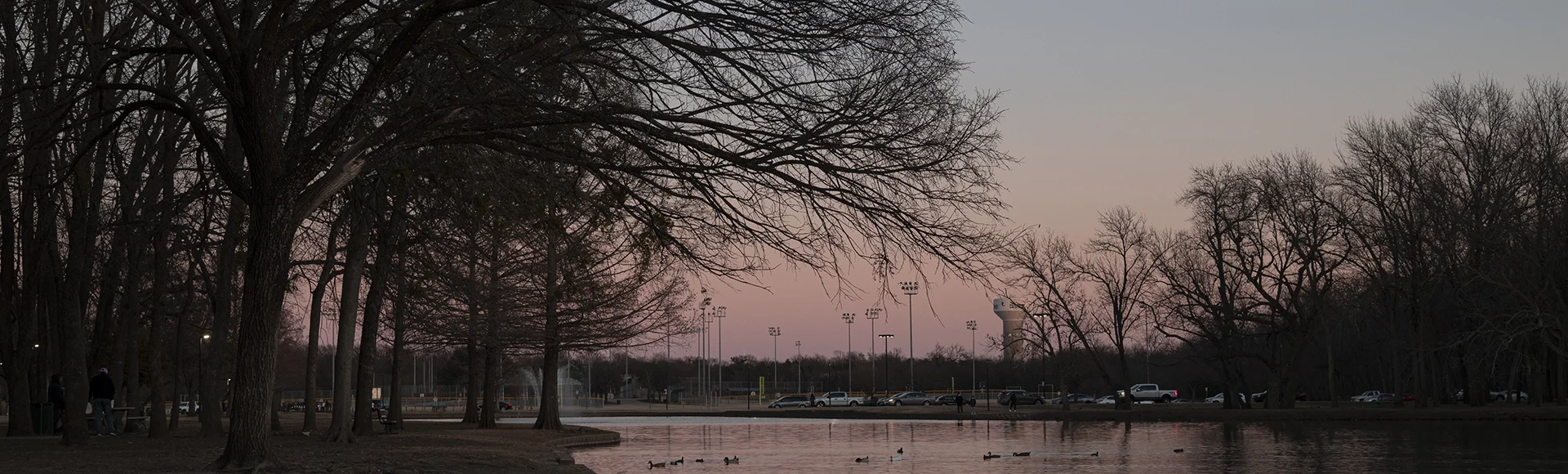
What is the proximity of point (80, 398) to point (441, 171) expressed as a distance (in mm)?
11479

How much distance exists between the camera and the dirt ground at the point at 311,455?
1747cm

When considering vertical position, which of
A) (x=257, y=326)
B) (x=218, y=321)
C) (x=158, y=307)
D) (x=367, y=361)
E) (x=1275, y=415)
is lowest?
(x=1275, y=415)

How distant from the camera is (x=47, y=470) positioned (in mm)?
16625

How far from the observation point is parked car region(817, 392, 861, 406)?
107 meters

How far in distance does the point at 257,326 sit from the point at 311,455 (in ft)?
21.9

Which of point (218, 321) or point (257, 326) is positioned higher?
point (218, 321)

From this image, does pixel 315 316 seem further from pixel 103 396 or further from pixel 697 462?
pixel 697 462

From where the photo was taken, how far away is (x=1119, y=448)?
32562 millimetres

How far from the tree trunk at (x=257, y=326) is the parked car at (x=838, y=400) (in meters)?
90.8

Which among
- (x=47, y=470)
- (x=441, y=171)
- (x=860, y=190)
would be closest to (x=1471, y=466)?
(x=860, y=190)

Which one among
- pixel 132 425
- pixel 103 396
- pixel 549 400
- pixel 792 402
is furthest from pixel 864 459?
pixel 792 402

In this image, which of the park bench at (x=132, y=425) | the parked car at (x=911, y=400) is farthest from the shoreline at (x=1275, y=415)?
the park bench at (x=132, y=425)

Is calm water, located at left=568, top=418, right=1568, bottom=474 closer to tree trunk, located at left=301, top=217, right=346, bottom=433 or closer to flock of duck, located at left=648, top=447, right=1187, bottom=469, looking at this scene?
flock of duck, located at left=648, top=447, right=1187, bottom=469

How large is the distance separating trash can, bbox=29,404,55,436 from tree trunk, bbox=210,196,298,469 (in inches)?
796
